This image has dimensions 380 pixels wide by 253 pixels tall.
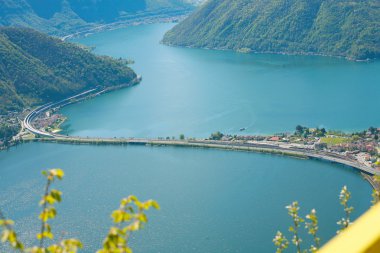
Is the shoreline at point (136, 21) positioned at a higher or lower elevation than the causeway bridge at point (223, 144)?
higher

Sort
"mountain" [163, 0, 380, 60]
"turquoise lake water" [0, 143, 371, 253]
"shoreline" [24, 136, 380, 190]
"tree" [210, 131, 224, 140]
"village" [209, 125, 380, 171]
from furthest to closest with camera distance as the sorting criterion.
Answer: "mountain" [163, 0, 380, 60], "tree" [210, 131, 224, 140], "village" [209, 125, 380, 171], "shoreline" [24, 136, 380, 190], "turquoise lake water" [0, 143, 371, 253]

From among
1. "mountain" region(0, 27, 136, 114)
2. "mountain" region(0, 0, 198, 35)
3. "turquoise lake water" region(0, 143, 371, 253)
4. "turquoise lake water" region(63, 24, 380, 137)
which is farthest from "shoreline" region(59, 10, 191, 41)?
"turquoise lake water" region(0, 143, 371, 253)

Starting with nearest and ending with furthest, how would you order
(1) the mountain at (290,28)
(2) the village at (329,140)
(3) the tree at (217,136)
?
(2) the village at (329,140)
(3) the tree at (217,136)
(1) the mountain at (290,28)

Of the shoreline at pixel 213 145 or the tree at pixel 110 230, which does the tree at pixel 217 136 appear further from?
the tree at pixel 110 230

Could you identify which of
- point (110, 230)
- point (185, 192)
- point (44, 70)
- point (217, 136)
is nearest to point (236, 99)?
point (217, 136)

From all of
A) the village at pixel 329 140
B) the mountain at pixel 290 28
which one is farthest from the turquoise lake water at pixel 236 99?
the mountain at pixel 290 28

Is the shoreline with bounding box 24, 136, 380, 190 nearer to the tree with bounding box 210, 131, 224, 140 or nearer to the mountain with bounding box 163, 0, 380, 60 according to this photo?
the tree with bounding box 210, 131, 224, 140

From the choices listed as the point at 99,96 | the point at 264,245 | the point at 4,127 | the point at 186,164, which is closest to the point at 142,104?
the point at 99,96

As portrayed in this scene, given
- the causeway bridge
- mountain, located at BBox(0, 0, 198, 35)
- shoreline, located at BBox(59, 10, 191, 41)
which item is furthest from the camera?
mountain, located at BBox(0, 0, 198, 35)
